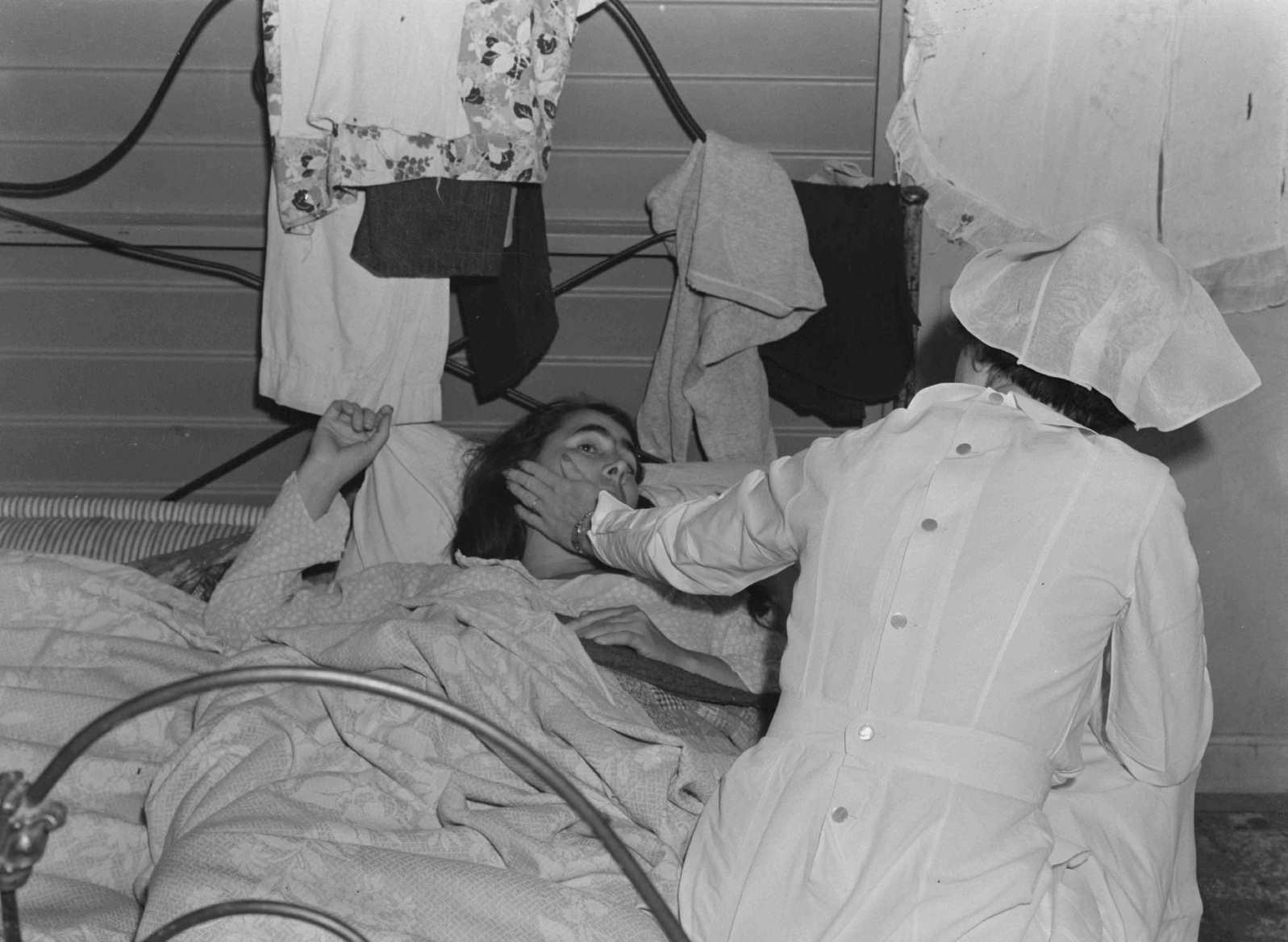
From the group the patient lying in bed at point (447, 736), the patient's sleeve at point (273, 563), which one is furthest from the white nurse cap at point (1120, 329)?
the patient's sleeve at point (273, 563)

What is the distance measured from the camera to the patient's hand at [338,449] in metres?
2.61

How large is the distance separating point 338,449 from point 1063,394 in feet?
4.73

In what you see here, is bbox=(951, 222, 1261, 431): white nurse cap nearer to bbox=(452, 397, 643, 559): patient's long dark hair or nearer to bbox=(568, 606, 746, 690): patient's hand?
bbox=(568, 606, 746, 690): patient's hand

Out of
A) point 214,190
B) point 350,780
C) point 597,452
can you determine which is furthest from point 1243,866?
point 214,190

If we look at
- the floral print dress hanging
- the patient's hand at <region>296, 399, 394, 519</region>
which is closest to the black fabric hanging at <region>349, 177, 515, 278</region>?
the floral print dress hanging

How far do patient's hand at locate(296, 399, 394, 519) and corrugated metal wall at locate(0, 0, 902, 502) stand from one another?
2.16 ft

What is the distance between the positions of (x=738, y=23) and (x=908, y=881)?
83.4 inches

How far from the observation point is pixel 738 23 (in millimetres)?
3105

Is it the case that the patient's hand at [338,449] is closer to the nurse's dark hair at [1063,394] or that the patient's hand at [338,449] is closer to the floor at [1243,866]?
the nurse's dark hair at [1063,394]

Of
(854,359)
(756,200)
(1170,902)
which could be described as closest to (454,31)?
(756,200)

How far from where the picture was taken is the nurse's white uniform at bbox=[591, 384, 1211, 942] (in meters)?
1.59

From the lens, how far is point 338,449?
2.67 m

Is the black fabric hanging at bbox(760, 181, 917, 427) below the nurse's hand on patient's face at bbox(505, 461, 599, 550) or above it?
above

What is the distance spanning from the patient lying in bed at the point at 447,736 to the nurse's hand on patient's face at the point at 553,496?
38 millimetres
